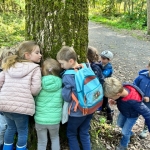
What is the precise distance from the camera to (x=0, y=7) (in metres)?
15.4

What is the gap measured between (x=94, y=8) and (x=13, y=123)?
1277 inches

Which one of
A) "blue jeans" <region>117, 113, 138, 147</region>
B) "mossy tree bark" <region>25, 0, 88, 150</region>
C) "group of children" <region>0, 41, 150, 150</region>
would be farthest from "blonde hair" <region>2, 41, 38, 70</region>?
"blue jeans" <region>117, 113, 138, 147</region>

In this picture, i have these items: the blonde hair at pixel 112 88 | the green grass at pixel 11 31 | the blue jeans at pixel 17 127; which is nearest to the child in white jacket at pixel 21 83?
the blue jeans at pixel 17 127

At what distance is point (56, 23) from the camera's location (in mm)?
3100

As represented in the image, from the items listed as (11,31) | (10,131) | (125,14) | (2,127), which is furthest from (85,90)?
(125,14)

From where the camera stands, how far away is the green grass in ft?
35.9

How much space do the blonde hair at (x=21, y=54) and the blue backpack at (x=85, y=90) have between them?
0.55 metres

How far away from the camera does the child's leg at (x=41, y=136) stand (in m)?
3.19

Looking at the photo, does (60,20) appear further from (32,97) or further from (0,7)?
(0,7)

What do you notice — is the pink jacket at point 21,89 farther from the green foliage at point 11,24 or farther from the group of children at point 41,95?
the green foliage at point 11,24

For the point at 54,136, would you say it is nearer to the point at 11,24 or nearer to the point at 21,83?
the point at 21,83

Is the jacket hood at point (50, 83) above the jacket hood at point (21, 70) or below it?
below

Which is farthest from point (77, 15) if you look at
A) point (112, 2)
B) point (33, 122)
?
point (112, 2)

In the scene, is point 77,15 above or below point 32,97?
above
